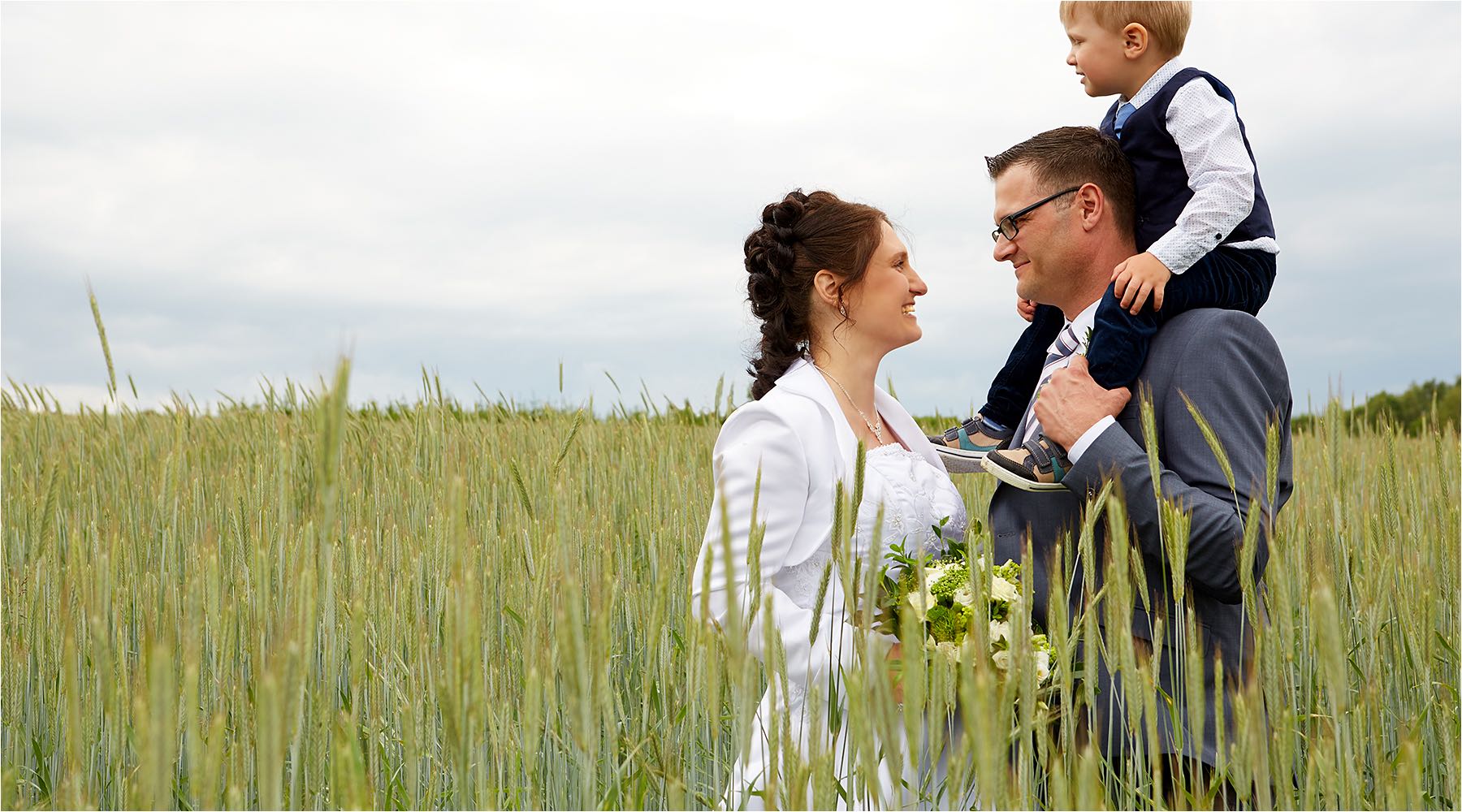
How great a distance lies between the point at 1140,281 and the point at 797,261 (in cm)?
70

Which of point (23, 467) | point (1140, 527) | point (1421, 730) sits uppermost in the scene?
point (23, 467)

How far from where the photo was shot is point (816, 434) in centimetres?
194

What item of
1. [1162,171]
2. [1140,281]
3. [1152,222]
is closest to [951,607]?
[1140,281]

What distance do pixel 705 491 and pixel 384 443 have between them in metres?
1.41

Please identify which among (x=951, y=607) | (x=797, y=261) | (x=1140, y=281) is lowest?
(x=951, y=607)

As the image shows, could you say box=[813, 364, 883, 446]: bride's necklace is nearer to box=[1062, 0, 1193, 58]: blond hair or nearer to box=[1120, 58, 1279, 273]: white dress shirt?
box=[1120, 58, 1279, 273]: white dress shirt

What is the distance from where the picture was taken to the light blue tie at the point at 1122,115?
253cm

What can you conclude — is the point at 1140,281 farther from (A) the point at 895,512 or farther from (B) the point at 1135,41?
(B) the point at 1135,41

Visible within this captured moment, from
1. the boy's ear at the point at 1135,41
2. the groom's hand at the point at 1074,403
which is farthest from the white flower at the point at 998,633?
the boy's ear at the point at 1135,41

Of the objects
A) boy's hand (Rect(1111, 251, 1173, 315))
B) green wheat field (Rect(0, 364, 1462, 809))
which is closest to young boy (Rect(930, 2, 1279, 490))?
boy's hand (Rect(1111, 251, 1173, 315))

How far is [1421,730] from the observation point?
1.93 meters

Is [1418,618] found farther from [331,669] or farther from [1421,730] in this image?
[331,669]

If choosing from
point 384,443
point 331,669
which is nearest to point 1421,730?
point 331,669

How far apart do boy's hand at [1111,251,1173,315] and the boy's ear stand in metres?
0.74
